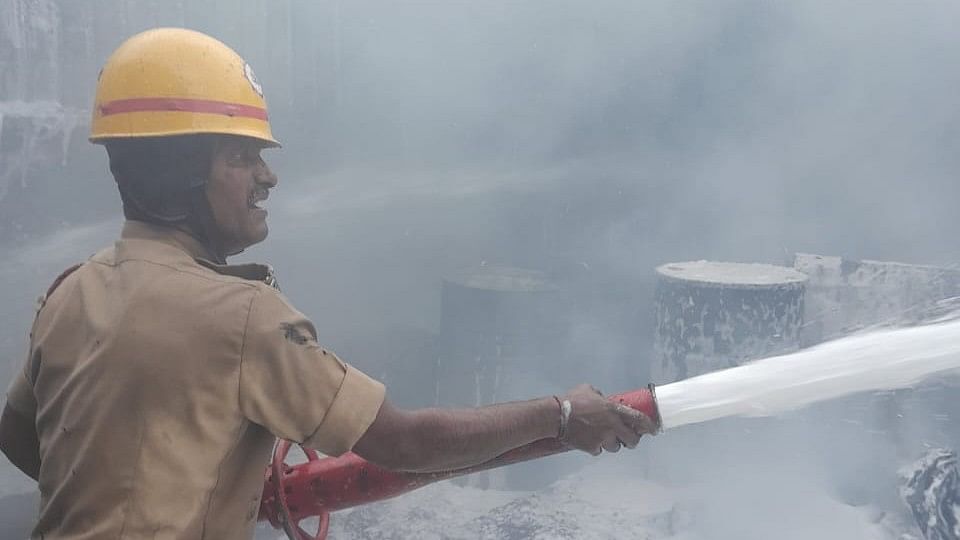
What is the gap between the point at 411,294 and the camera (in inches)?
303

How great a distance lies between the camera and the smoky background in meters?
7.12

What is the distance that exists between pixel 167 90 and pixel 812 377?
1618 millimetres

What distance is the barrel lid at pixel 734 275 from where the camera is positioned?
5367mm

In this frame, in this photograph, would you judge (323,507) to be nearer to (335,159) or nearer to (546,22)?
(335,159)

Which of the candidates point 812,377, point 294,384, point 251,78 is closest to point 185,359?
point 294,384

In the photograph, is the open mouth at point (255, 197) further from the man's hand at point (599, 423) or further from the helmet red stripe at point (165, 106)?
the man's hand at point (599, 423)

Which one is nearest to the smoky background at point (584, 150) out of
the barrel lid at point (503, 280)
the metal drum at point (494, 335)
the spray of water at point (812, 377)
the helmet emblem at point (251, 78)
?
the metal drum at point (494, 335)

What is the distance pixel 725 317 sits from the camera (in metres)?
5.41

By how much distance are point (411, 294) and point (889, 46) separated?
17.3 feet

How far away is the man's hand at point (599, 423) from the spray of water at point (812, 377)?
0.07 m

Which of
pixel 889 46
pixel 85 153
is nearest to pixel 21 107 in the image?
pixel 85 153

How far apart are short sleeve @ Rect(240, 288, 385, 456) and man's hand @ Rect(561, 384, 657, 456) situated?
19.3 inches

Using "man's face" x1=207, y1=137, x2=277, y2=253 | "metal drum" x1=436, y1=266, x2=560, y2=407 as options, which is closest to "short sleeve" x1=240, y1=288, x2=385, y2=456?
"man's face" x1=207, y1=137, x2=277, y2=253

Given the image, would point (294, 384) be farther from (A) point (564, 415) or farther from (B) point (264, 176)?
(A) point (564, 415)
